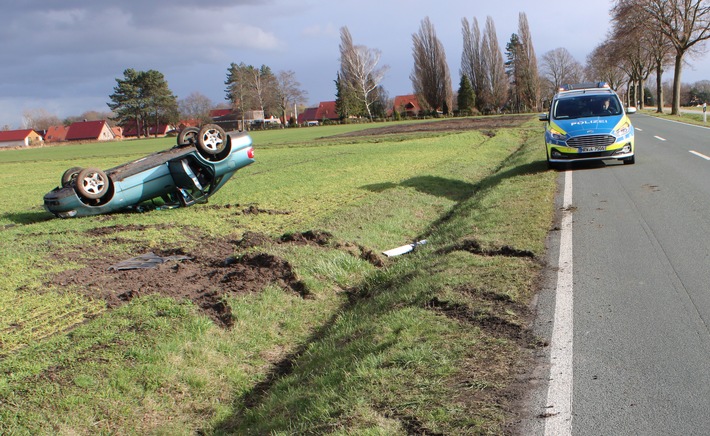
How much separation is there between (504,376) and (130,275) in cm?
593

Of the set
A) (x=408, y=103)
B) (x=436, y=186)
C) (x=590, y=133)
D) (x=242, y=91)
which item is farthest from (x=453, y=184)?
(x=408, y=103)

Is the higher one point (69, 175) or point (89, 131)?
point (89, 131)

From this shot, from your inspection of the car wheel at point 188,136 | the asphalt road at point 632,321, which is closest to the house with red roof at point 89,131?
the car wheel at point 188,136

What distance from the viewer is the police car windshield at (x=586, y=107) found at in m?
15.3

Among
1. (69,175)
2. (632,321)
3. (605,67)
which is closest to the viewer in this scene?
(632,321)

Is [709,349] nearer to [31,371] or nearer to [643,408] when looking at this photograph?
[643,408]

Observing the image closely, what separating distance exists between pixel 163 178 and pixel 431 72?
95707mm

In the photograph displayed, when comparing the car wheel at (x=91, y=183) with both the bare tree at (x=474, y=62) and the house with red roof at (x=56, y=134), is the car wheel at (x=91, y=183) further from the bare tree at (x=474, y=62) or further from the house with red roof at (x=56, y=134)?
the house with red roof at (x=56, y=134)

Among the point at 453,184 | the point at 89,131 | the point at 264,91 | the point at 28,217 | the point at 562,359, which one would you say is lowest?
the point at 562,359

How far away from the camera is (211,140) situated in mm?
14398

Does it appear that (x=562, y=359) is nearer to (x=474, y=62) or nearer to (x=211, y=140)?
(x=211, y=140)

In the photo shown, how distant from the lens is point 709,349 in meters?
4.44

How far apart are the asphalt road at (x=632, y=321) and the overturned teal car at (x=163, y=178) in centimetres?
808

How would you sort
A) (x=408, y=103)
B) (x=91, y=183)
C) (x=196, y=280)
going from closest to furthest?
(x=196, y=280), (x=91, y=183), (x=408, y=103)
